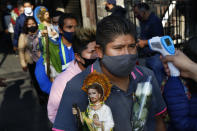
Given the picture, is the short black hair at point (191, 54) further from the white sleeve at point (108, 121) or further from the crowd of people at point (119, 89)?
the white sleeve at point (108, 121)

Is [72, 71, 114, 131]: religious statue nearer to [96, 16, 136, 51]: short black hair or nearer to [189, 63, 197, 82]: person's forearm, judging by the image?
[96, 16, 136, 51]: short black hair

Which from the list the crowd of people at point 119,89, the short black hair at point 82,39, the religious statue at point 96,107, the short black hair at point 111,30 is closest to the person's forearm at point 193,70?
the crowd of people at point 119,89

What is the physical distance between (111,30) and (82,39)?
2.93 feet

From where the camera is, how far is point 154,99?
1.93 metres

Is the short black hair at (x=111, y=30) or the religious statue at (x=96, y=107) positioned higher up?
the short black hair at (x=111, y=30)

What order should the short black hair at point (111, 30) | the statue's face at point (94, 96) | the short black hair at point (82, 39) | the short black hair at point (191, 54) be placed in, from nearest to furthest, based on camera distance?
the statue's face at point (94, 96)
the short black hair at point (111, 30)
the short black hair at point (191, 54)
the short black hair at point (82, 39)

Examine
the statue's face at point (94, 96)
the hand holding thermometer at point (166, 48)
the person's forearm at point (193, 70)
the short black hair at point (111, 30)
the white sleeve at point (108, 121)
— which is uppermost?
the short black hair at point (111, 30)

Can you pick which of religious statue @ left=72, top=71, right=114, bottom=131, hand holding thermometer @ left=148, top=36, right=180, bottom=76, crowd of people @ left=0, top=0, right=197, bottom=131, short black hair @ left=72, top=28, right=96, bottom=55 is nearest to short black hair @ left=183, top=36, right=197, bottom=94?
crowd of people @ left=0, top=0, right=197, bottom=131

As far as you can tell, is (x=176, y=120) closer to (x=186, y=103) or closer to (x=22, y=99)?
(x=186, y=103)

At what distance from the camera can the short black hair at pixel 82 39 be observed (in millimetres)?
2592

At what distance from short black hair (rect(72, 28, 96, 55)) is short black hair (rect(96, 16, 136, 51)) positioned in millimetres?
754

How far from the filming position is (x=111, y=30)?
1.78 meters

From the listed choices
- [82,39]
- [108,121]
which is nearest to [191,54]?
[108,121]

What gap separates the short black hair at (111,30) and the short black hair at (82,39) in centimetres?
75
